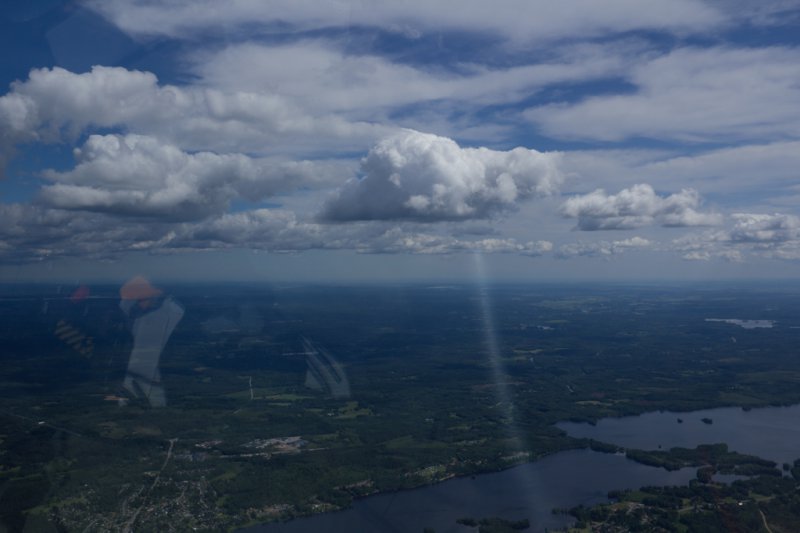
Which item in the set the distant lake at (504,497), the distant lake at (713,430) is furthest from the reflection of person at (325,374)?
the distant lake at (504,497)

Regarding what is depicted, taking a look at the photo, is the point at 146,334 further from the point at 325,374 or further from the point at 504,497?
the point at 504,497

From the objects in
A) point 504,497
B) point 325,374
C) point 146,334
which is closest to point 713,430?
point 504,497

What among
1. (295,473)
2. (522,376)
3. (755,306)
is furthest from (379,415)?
(755,306)

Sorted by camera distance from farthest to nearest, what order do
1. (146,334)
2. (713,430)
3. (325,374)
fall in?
(325,374) < (146,334) < (713,430)

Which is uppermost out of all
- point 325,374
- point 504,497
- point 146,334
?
point 146,334

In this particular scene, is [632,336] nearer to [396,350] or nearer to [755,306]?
[396,350]

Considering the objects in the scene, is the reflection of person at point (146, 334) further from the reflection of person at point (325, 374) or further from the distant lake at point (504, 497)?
the distant lake at point (504, 497)

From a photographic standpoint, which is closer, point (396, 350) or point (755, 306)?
point (396, 350)
